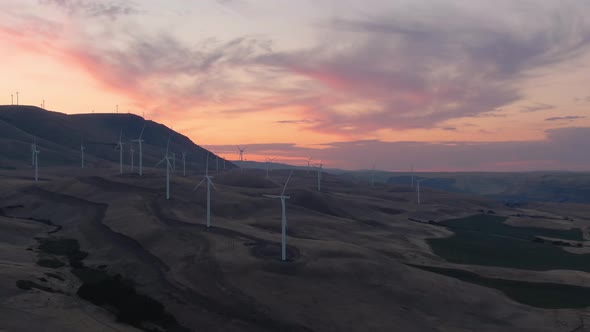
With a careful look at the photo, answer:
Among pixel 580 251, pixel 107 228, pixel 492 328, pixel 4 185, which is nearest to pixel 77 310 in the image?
pixel 492 328

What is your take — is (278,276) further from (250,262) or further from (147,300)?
(147,300)

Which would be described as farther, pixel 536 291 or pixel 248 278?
pixel 536 291

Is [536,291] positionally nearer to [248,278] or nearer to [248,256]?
[248,278]

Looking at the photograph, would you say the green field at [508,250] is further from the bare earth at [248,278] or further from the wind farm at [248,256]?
the bare earth at [248,278]

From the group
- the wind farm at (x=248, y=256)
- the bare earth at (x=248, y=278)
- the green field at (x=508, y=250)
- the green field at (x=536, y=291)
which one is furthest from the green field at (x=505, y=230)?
the green field at (x=536, y=291)

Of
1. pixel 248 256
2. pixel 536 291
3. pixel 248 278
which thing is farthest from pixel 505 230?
pixel 248 278
